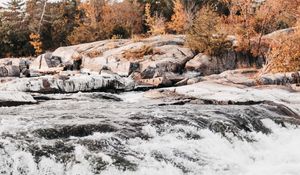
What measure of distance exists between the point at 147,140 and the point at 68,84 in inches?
450

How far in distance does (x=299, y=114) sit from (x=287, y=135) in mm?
3219

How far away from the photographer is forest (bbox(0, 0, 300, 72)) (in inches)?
1193

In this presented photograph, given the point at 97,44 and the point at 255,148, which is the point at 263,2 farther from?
the point at 255,148

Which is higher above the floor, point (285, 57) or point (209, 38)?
point (209, 38)

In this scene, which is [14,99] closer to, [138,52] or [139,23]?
[138,52]

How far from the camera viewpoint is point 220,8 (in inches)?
1964

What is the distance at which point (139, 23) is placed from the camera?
154 ft

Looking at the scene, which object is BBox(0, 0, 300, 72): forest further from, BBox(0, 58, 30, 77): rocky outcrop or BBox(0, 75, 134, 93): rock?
BBox(0, 75, 134, 93): rock

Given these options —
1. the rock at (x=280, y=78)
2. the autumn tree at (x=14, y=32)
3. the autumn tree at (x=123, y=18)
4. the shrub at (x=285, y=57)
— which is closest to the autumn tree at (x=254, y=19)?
the shrub at (x=285, y=57)

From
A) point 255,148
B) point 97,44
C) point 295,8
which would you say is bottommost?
point 255,148

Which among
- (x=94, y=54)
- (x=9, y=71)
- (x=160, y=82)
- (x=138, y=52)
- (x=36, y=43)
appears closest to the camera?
(x=160, y=82)

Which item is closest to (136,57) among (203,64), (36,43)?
(203,64)

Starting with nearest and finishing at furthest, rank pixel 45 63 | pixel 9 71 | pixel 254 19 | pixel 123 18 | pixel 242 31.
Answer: pixel 242 31 → pixel 254 19 → pixel 9 71 → pixel 45 63 → pixel 123 18

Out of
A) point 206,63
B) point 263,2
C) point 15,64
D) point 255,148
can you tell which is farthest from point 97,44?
point 255,148
